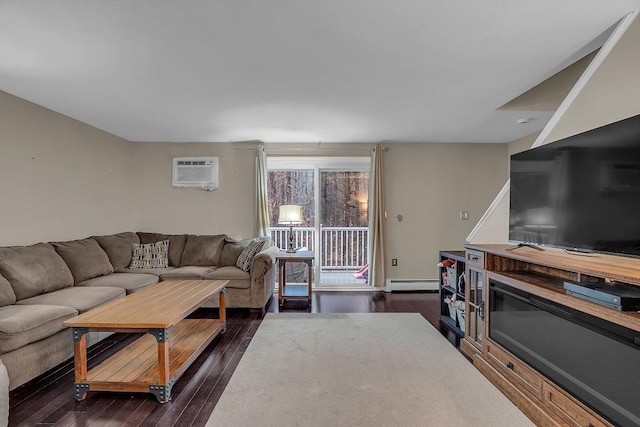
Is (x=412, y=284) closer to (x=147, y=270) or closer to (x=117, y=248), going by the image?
(x=147, y=270)

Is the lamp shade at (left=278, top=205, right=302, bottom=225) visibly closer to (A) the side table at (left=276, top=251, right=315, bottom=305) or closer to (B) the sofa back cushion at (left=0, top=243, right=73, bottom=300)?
(A) the side table at (left=276, top=251, right=315, bottom=305)

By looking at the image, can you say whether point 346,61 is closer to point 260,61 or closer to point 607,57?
point 260,61

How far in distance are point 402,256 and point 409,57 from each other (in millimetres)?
3378

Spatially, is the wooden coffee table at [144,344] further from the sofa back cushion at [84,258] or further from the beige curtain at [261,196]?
the beige curtain at [261,196]

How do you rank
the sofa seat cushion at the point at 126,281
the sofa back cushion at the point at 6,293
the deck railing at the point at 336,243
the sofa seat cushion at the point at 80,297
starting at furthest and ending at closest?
the deck railing at the point at 336,243 < the sofa seat cushion at the point at 126,281 < the sofa seat cushion at the point at 80,297 < the sofa back cushion at the point at 6,293

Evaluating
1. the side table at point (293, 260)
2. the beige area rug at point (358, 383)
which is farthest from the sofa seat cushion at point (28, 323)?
the side table at point (293, 260)

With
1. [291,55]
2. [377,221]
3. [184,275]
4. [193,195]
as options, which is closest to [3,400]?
[184,275]

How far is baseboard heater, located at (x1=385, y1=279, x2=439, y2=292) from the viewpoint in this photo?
4.93 m

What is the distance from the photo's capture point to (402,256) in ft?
16.3

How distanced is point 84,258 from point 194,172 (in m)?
1.94

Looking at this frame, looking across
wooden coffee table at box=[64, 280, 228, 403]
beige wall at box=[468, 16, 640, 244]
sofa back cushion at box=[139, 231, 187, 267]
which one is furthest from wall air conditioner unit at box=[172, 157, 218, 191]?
beige wall at box=[468, 16, 640, 244]

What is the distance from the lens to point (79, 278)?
3.29 metres

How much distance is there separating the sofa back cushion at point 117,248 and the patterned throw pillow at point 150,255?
0.27ft

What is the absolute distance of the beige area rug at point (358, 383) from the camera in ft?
6.18
